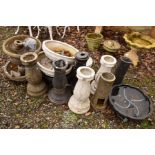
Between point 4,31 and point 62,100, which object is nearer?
point 62,100

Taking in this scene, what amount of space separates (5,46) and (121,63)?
1.54 meters

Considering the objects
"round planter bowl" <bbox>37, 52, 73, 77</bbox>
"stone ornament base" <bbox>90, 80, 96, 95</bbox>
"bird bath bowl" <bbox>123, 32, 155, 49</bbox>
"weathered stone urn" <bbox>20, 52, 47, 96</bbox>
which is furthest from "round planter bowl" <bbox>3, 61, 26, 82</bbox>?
"bird bath bowl" <bbox>123, 32, 155, 49</bbox>

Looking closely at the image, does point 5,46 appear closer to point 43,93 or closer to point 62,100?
point 43,93

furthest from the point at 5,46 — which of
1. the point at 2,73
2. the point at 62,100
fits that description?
the point at 62,100

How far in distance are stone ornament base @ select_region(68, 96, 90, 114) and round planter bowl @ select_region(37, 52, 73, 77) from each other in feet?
1.26

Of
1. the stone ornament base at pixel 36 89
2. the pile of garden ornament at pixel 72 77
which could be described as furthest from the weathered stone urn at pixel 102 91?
the stone ornament base at pixel 36 89

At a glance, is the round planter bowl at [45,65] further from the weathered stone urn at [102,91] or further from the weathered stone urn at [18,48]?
the weathered stone urn at [102,91]

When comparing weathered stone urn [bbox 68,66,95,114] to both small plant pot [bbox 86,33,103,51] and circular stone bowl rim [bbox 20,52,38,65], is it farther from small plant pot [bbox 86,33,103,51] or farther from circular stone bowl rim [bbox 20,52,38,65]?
small plant pot [bbox 86,33,103,51]

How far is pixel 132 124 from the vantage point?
3012 millimetres

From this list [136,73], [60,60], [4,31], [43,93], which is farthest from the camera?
[4,31]

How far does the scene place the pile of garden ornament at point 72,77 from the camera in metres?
2.82

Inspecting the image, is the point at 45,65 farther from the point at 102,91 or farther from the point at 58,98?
the point at 102,91

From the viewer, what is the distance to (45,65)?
10.5 feet

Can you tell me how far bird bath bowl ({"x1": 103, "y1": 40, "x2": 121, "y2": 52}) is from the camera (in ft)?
13.0
